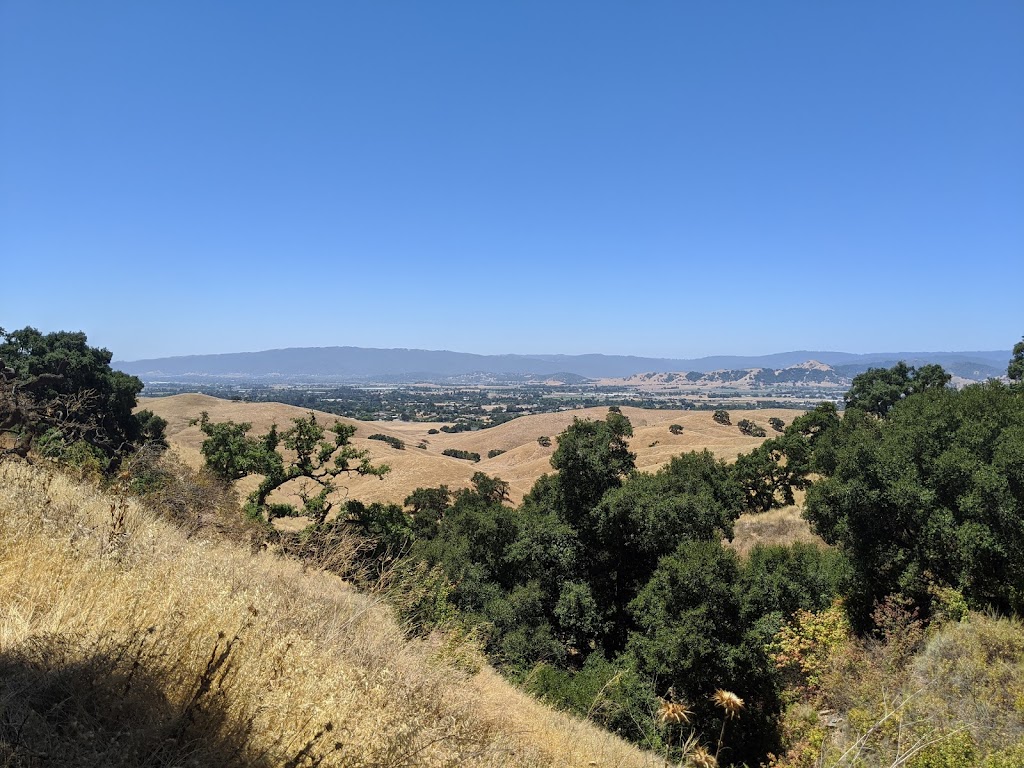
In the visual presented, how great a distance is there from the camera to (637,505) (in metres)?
14.3

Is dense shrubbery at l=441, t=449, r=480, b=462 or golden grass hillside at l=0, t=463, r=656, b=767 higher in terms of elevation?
golden grass hillside at l=0, t=463, r=656, b=767

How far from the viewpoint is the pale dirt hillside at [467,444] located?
145 feet

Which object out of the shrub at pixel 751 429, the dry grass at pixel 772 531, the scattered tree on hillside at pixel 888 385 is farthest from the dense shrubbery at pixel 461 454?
the dry grass at pixel 772 531

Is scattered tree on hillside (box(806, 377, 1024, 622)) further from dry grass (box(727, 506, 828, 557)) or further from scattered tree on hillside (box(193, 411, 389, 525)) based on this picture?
scattered tree on hillside (box(193, 411, 389, 525))

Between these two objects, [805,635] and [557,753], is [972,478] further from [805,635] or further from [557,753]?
[557,753]

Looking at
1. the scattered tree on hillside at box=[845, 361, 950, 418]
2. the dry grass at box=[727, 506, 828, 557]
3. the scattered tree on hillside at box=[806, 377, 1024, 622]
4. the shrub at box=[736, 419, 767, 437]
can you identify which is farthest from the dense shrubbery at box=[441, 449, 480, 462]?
the scattered tree on hillside at box=[806, 377, 1024, 622]

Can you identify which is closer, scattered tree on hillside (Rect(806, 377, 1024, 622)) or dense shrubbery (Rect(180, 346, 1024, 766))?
dense shrubbery (Rect(180, 346, 1024, 766))

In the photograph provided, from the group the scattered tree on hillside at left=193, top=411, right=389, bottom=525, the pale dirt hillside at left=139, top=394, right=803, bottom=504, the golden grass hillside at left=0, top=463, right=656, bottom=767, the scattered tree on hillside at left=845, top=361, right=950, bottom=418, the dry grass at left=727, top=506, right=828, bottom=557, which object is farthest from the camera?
the scattered tree on hillside at left=845, top=361, right=950, bottom=418

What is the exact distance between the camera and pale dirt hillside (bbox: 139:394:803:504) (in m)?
44.2

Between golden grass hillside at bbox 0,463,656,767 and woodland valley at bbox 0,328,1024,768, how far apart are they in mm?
20

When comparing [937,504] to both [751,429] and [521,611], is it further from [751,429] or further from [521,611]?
[751,429]

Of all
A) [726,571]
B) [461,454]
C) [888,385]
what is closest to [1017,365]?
[888,385]

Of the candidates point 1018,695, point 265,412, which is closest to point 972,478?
point 1018,695

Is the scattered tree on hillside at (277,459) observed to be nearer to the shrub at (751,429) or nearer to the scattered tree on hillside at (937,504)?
the scattered tree on hillside at (937,504)
